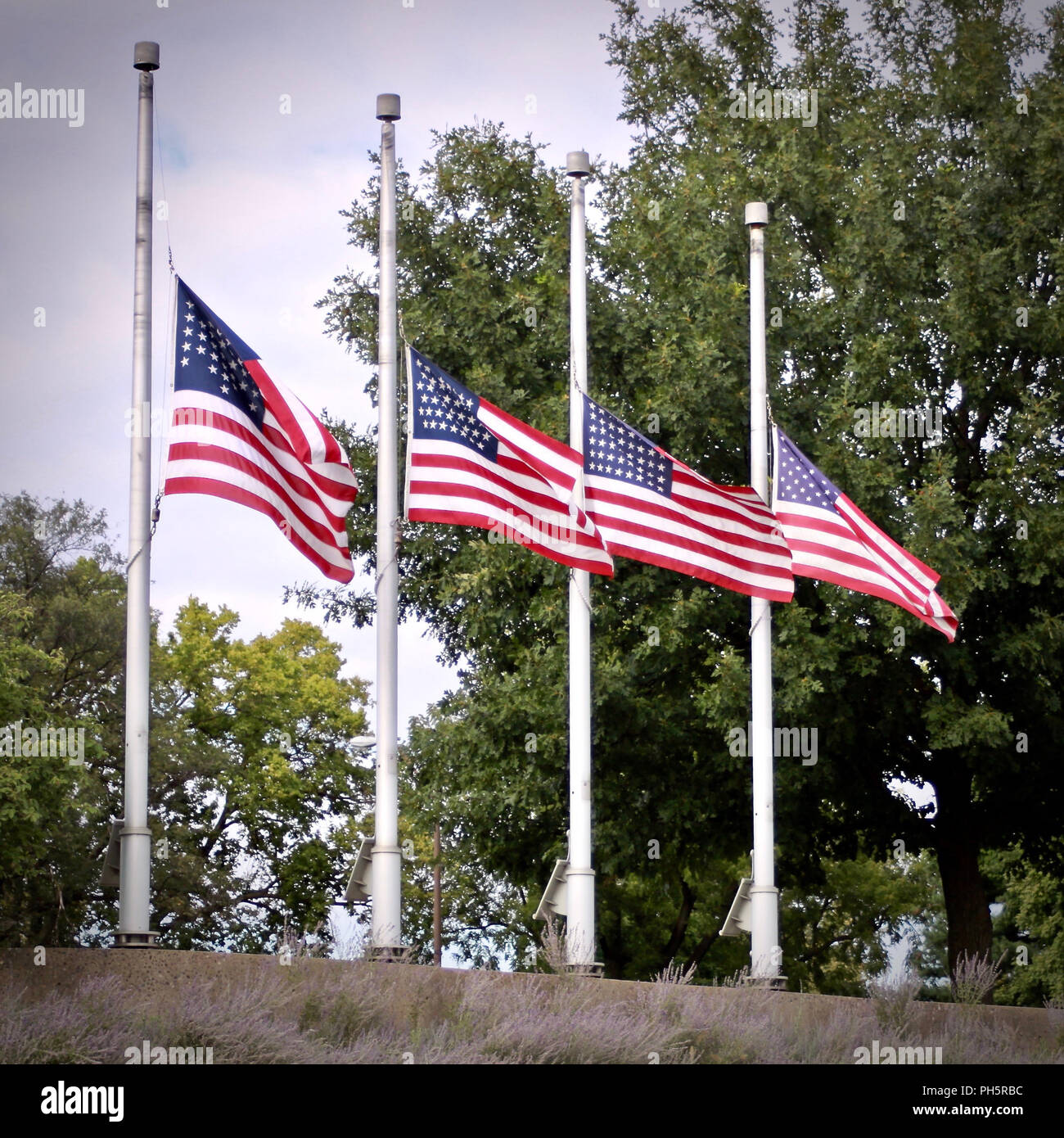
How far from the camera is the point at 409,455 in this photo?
45.2 ft

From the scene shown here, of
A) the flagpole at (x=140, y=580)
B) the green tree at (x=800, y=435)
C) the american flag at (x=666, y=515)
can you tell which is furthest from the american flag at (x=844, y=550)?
the flagpole at (x=140, y=580)

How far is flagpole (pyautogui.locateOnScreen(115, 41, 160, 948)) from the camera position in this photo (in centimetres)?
1182

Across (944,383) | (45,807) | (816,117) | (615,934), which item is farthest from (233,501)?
(615,934)

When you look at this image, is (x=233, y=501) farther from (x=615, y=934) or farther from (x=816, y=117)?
(x=615, y=934)

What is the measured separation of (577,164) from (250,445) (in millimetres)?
5420

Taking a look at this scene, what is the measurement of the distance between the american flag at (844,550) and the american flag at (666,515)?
36 centimetres

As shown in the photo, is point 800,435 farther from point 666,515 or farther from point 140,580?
point 140,580

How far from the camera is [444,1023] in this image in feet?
35.0

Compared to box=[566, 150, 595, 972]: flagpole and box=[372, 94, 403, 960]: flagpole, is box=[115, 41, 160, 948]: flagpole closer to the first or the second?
box=[372, 94, 403, 960]: flagpole

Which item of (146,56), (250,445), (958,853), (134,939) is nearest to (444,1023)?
(134,939)

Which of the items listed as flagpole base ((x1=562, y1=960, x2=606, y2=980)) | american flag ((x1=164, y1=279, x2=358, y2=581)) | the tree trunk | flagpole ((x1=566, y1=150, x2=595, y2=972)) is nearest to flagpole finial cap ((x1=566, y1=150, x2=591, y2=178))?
flagpole ((x1=566, y1=150, x2=595, y2=972))

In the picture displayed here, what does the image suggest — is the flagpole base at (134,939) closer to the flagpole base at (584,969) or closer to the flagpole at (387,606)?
the flagpole at (387,606)

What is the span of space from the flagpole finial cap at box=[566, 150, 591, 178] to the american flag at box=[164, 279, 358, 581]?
4.37 m

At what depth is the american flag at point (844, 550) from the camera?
52.2 ft
